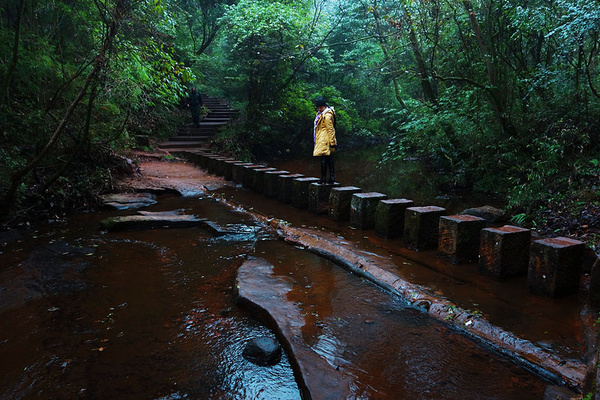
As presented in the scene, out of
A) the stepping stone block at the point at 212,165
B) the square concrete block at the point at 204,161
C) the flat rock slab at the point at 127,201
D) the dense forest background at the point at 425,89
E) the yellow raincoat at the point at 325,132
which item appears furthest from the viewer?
the square concrete block at the point at 204,161

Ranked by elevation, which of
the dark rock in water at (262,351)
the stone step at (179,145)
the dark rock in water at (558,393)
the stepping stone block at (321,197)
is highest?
the stone step at (179,145)

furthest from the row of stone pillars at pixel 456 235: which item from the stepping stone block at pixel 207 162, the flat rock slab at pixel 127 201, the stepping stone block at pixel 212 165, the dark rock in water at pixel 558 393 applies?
the stepping stone block at pixel 207 162

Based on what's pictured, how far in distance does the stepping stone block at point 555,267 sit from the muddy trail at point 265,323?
12 centimetres

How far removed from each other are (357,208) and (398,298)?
2572 millimetres

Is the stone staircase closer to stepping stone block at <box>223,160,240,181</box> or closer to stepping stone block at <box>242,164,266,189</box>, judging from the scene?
stepping stone block at <box>223,160,240,181</box>

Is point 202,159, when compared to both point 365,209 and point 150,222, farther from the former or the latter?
point 365,209

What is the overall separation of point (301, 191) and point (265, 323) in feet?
14.7

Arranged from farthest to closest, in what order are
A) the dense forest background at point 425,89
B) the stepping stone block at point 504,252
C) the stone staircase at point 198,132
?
the stone staircase at point 198,132, the dense forest background at point 425,89, the stepping stone block at point 504,252

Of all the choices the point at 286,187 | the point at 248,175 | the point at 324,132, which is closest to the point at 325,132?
the point at 324,132

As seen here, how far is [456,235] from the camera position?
15.1ft

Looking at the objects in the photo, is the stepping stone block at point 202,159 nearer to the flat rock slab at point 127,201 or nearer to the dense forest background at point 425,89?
the dense forest background at point 425,89

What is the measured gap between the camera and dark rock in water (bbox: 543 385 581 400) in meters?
2.29

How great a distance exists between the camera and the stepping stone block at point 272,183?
857cm

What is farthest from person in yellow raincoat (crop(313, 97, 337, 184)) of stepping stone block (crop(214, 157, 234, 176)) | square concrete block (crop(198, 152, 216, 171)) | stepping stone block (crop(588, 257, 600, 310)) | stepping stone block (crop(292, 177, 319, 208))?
square concrete block (crop(198, 152, 216, 171))
